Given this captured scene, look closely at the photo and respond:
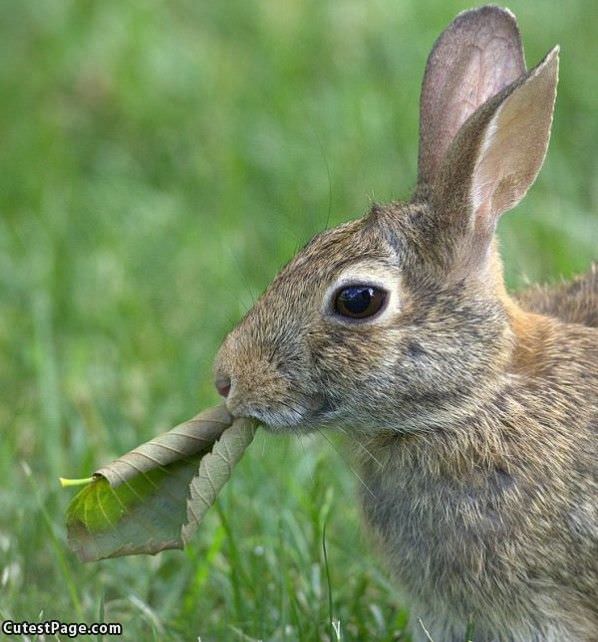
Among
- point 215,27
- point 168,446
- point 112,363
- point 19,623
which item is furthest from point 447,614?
point 215,27

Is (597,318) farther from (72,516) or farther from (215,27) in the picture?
(215,27)

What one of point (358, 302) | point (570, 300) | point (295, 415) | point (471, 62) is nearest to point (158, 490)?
point (295, 415)

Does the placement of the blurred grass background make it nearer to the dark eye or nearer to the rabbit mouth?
the rabbit mouth

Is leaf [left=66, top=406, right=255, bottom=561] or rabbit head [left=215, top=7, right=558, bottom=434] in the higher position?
rabbit head [left=215, top=7, right=558, bottom=434]

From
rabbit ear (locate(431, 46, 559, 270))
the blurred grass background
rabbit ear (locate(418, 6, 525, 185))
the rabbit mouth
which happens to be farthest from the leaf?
rabbit ear (locate(418, 6, 525, 185))

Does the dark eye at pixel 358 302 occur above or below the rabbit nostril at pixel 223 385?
above

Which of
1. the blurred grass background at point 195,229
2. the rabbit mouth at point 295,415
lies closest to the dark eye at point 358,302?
the rabbit mouth at point 295,415

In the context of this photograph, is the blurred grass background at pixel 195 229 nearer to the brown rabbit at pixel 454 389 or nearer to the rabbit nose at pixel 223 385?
the brown rabbit at pixel 454 389
